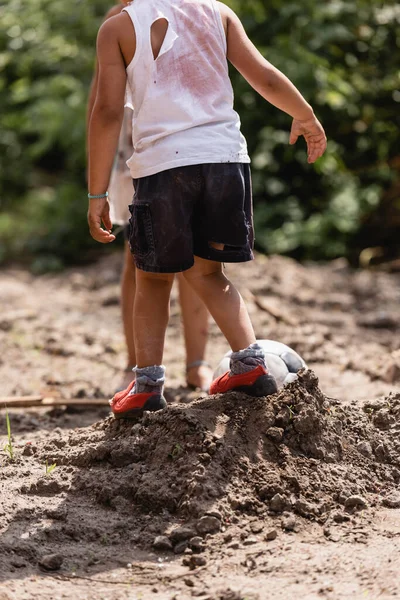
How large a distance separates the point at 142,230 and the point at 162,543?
113 cm

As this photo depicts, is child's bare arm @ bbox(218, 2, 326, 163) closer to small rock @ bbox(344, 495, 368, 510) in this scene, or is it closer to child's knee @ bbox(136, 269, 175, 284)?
child's knee @ bbox(136, 269, 175, 284)

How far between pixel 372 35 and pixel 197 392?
16.9 ft

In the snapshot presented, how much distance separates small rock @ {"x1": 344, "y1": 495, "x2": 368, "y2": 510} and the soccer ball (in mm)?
758

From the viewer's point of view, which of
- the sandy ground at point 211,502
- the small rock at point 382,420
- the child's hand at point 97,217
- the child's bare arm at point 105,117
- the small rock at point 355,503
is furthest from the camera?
the small rock at point 382,420

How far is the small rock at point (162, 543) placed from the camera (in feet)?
8.90

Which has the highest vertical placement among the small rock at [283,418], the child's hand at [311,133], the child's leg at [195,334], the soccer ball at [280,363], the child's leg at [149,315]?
the child's hand at [311,133]

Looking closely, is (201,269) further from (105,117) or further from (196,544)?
(196,544)

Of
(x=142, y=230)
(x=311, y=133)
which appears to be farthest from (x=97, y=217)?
(x=311, y=133)

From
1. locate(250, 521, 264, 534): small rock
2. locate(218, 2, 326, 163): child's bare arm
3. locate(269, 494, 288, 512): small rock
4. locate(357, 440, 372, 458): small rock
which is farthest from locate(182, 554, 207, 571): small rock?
locate(218, 2, 326, 163): child's bare arm

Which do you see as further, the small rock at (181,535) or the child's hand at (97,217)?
the child's hand at (97,217)

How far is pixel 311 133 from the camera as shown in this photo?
11.0 ft

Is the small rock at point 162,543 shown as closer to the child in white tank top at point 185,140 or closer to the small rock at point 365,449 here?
the child in white tank top at point 185,140

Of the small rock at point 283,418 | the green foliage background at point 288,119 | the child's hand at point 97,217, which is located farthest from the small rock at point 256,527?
the green foliage background at point 288,119

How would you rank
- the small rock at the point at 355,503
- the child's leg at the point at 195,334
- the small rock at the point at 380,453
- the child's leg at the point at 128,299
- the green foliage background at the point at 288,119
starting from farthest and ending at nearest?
the green foliage background at the point at 288,119 → the child's leg at the point at 195,334 → the child's leg at the point at 128,299 → the small rock at the point at 380,453 → the small rock at the point at 355,503
